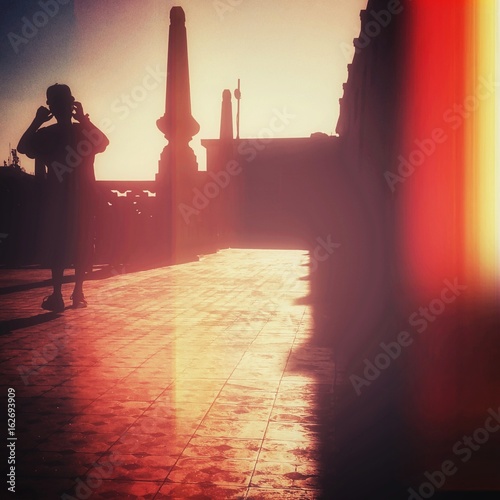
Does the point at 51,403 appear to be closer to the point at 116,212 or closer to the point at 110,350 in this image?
Result: the point at 110,350

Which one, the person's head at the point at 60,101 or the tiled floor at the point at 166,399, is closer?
the tiled floor at the point at 166,399

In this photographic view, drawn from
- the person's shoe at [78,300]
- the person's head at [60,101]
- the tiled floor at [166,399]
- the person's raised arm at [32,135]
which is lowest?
the tiled floor at [166,399]

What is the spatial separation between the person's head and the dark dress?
0.45 ft

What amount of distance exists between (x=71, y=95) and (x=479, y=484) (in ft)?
20.7

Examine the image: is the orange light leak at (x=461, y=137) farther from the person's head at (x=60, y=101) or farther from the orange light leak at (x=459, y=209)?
the person's head at (x=60, y=101)

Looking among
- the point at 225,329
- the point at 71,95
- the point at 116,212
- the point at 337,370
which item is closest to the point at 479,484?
the point at 337,370

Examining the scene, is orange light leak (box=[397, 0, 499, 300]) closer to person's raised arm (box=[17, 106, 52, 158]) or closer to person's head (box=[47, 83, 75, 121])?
person's head (box=[47, 83, 75, 121])

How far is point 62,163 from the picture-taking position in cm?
726

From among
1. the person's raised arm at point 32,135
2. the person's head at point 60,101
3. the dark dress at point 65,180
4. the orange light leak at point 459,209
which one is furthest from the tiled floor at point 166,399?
the person's head at point 60,101

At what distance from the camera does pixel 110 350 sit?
212 inches

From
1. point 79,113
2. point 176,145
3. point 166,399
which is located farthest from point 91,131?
point 176,145

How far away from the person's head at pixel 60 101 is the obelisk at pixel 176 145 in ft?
27.1

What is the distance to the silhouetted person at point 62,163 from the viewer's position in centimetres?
736

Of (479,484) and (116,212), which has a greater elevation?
(116,212)
